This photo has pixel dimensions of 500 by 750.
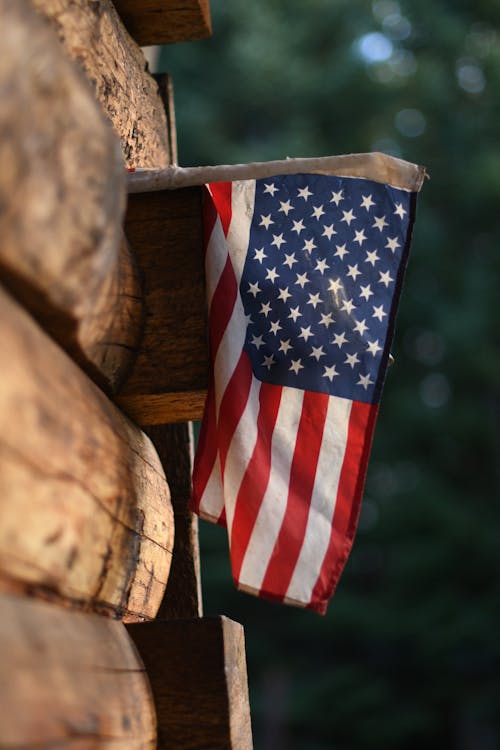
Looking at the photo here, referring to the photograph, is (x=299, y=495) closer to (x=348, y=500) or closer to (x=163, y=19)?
(x=348, y=500)

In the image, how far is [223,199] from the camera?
133 centimetres

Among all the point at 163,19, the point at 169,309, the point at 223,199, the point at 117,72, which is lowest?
the point at 169,309

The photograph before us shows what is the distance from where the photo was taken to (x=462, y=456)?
37.9 ft

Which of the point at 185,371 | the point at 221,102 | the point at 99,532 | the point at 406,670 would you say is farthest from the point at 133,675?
the point at 221,102

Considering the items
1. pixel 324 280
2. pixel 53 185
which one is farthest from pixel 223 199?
pixel 53 185

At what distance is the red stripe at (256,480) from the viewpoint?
4.11 feet

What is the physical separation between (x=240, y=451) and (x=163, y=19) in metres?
0.81

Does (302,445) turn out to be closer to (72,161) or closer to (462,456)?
(72,161)

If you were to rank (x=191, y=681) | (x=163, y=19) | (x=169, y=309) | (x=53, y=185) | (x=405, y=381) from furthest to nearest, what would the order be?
(x=405, y=381) → (x=163, y=19) → (x=169, y=309) → (x=191, y=681) → (x=53, y=185)

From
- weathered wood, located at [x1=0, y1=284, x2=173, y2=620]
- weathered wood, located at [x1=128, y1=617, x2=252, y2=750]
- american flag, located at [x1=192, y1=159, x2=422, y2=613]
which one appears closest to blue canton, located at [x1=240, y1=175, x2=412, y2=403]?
american flag, located at [x1=192, y1=159, x2=422, y2=613]

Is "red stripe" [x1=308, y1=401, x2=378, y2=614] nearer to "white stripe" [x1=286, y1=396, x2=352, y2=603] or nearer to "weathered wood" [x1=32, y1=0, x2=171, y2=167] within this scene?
"white stripe" [x1=286, y1=396, x2=352, y2=603]

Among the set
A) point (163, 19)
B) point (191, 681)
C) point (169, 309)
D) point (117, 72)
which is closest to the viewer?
point (191, 681)

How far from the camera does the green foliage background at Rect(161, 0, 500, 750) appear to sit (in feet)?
33.6

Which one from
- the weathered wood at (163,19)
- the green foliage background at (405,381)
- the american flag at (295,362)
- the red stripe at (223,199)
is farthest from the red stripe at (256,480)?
the green foliage background at (405,381)
